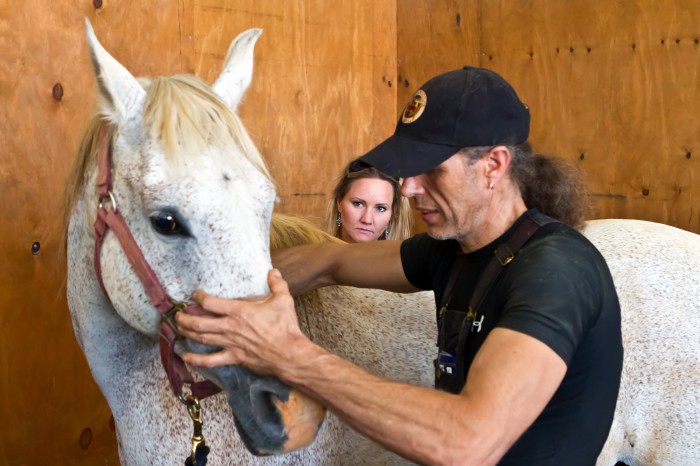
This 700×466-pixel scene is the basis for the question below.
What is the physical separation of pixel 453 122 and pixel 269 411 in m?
0.66

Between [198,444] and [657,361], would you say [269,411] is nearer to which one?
[198,444]

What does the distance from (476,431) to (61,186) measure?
1.90 m

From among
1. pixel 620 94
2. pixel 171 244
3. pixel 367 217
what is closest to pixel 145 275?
pixel 171 244

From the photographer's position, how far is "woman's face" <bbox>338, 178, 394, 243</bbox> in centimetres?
287

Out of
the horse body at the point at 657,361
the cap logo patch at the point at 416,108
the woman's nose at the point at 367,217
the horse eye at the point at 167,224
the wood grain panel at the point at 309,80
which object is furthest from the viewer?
the wood grain panel at the point at 309,80

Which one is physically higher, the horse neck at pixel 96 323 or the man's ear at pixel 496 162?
the man's ear at pixel 496 162

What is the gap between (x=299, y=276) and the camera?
1861 mm

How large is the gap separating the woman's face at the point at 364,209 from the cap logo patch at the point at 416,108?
138cm

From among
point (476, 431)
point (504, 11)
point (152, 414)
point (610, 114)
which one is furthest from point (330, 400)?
point (504, 11)

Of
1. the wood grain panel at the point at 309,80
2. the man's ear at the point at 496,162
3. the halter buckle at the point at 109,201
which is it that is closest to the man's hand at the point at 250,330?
the halter buckle at the point at 109,201

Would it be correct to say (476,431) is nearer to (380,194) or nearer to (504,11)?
(380,194)

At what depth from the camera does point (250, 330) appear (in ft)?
4.10

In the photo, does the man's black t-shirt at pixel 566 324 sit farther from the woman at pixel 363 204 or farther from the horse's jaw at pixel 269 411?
the woman at pixel 363 204

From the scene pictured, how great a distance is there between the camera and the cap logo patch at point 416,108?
145 cm
